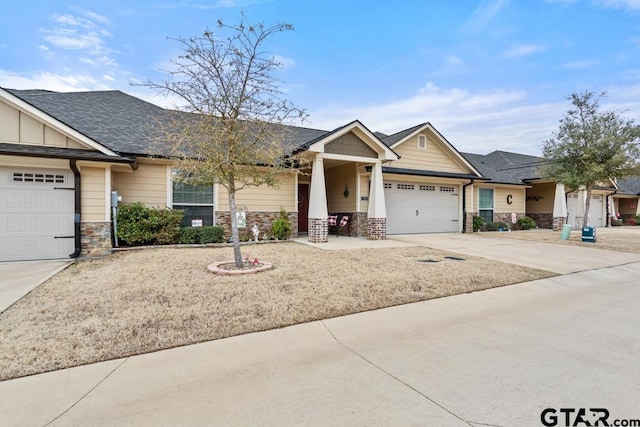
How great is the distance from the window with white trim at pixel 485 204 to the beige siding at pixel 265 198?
1176 centimetres

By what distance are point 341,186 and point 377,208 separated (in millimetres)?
2758

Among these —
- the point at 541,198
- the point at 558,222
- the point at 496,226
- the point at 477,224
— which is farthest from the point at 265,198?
the point at 541,198

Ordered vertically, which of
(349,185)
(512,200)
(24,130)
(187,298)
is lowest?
(187,298)

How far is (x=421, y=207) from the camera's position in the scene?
50.8 feet

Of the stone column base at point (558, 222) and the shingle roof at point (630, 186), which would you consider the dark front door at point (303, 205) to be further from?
the shingle roof at point (630, 186)

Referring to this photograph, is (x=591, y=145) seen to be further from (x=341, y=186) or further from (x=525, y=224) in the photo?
(x=341, y=186)

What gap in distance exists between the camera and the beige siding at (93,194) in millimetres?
8695

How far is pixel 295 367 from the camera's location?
2.97m

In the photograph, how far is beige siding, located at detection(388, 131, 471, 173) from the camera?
49.8 ft

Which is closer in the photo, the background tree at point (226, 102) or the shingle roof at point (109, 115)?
the background tree at point (226, 102)

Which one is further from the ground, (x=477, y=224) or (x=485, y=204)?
(x=485, y=204)

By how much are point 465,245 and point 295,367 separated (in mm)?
10220

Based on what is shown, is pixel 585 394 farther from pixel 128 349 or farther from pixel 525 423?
pixel 128 349

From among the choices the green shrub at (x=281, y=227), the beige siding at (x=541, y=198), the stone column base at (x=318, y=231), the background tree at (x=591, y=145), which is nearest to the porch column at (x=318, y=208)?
the stone column base at (x=318, y=231)
